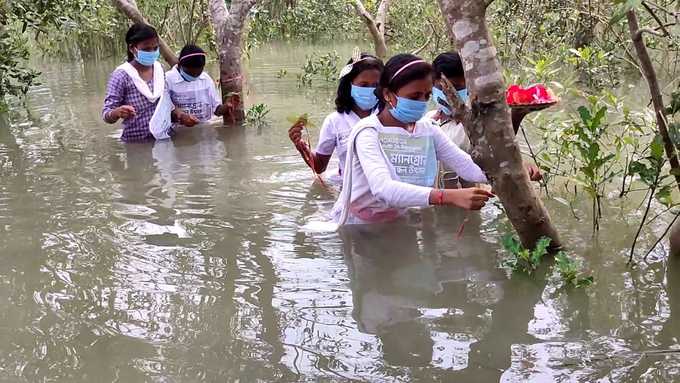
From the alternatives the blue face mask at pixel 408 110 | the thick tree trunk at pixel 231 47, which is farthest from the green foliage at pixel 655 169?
the thick tree trunk at pixel 231 47

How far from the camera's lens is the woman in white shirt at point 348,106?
464 centimetres

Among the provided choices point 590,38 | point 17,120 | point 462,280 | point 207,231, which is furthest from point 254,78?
point 462,280

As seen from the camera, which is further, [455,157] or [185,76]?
[185,76]

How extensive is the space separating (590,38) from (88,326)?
8.53 metres

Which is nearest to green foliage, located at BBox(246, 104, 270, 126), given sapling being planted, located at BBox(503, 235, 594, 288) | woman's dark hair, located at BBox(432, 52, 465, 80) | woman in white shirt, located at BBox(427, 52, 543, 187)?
woman in white shirt, located at BBox(427, 52, 543, 187)

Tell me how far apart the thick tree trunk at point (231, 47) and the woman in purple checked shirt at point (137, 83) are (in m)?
0.86

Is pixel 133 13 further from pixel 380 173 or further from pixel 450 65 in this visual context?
pixel 380 173

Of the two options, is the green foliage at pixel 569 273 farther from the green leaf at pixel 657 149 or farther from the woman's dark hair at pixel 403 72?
the woman's dark hair at pixel 403 72

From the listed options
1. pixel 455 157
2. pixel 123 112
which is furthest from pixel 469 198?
pixel 123 112

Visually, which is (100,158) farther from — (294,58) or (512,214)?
(294,58)

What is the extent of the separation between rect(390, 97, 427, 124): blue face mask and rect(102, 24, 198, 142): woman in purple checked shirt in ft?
12.0

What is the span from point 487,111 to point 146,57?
14.6 feet

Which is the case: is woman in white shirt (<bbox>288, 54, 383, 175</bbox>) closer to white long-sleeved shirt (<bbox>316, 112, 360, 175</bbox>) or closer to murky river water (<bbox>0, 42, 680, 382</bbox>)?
white long-sleeved shirt (<bbox>316, 112, 360, 175</bbox>)

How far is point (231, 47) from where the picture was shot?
7820mm
